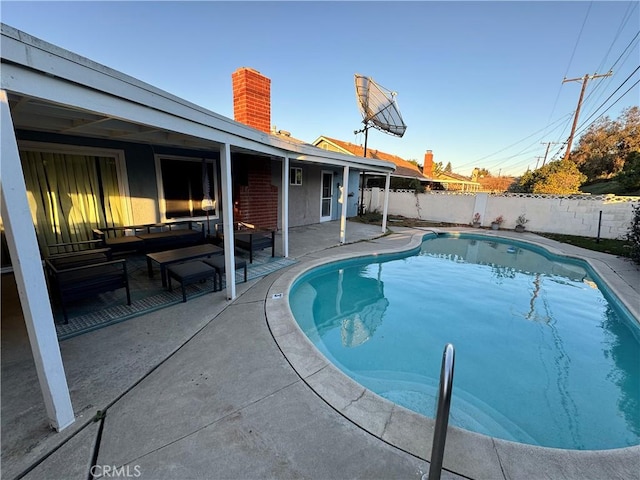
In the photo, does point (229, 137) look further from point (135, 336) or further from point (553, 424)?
point (553, 424)

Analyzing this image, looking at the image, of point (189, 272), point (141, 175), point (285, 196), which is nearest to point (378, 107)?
point (285, 196)

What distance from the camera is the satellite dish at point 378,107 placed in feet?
35.6

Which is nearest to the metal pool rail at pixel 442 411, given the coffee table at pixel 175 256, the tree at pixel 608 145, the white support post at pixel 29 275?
the white support post at pixel 29 275

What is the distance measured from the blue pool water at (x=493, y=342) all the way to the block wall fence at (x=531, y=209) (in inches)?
225

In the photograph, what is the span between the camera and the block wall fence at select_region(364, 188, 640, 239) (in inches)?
455

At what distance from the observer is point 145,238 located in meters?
5.84

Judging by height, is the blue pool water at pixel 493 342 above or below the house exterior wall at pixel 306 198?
below

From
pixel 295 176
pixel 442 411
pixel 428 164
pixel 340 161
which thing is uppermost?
pixel 428 164

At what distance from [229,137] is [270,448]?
3.99m

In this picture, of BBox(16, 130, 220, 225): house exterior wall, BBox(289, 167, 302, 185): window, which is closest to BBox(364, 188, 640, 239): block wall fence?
BBox(289, 167, 302, 185): window

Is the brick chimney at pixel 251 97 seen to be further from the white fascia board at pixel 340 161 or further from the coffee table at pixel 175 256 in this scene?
the coffee table at pixel 175 256

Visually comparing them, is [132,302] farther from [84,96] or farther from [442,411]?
[442,411]

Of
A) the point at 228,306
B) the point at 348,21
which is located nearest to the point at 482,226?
the point at 348,21

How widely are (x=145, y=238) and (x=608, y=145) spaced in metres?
35.4
